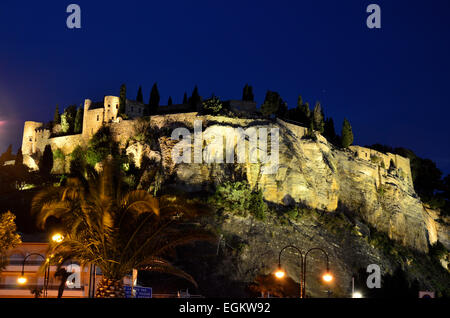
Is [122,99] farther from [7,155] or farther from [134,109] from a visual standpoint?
[7,155]

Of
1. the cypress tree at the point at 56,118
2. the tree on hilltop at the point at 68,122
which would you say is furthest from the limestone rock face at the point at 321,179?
the cypress tree at the point at 56,118

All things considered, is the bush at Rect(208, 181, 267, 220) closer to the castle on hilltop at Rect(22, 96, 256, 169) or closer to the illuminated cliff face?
the illuminated cliff face

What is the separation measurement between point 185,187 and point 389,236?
23.4 m

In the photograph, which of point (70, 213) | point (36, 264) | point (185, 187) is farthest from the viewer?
point (185, 187)

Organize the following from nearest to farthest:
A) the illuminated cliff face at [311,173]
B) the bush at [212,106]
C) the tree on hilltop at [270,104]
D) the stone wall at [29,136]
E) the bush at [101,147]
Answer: the illuminated cliff face at [311,173] < the bush at [212,106] < the bush at [101,147] < the tree on hilltop at [270,104] < the stone wall at [29,136]

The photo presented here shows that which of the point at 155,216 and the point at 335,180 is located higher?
the point at 335,180

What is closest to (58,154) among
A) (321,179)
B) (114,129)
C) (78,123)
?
(78,123)

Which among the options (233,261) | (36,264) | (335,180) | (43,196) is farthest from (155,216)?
(335,180)

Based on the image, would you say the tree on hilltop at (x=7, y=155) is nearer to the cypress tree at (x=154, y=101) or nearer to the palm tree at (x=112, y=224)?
the cypress tree at (x=154, y=101)

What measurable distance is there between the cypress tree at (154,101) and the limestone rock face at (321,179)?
9.96 metres

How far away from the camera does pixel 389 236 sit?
188ft

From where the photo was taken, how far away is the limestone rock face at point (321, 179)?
4853 centimetres

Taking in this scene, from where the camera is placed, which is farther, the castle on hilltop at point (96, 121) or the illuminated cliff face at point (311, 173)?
the castle on hilltop at point (96, 121)

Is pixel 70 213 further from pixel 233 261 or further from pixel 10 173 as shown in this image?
pixel 10 173
